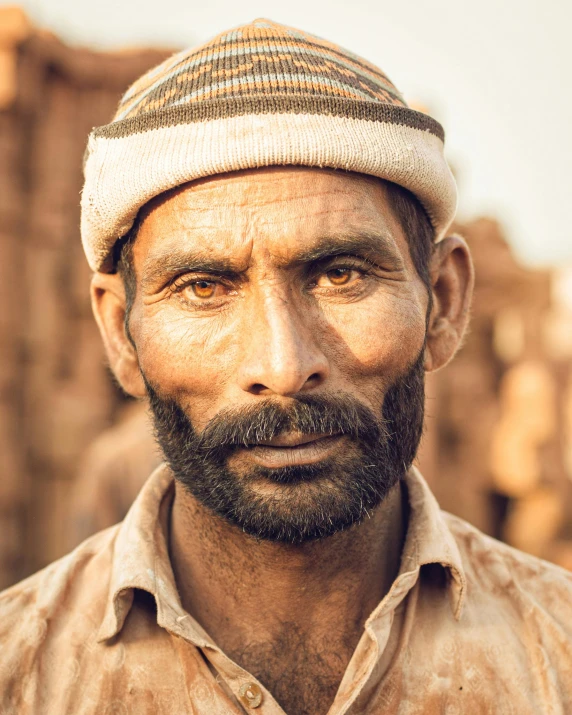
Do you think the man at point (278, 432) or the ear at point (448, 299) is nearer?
the man at point (278, 432)

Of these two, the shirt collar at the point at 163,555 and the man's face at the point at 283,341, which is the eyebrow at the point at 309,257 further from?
the shirt collar at the point at 163,555

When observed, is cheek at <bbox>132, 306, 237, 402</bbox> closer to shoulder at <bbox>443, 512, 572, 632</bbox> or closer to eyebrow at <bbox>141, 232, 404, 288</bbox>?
eyebrow at <bbox>141, 232, 404, 288</bbox>

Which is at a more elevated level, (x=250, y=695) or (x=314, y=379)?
(x=314, y=379)

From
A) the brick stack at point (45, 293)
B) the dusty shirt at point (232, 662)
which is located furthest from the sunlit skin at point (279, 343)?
the brick stack at point (45, 293)

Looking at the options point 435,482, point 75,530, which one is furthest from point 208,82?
point 435,482

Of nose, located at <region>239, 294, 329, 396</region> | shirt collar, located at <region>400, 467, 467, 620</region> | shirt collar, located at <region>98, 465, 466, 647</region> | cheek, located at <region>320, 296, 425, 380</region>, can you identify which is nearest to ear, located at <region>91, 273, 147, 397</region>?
shirt collar, located at <region>98, 465, 466, 647</region>

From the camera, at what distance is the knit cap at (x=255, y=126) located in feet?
7.30

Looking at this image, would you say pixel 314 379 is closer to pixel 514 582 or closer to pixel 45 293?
pixel 514 582

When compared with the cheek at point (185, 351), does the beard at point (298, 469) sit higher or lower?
lower

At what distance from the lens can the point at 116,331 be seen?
9.18 feet

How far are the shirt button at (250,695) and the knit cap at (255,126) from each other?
4.40ft

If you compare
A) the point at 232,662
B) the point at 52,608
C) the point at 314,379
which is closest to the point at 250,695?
the point at 232,662

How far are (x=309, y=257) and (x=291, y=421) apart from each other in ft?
1.45

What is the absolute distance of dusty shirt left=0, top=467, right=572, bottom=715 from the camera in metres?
2.19
